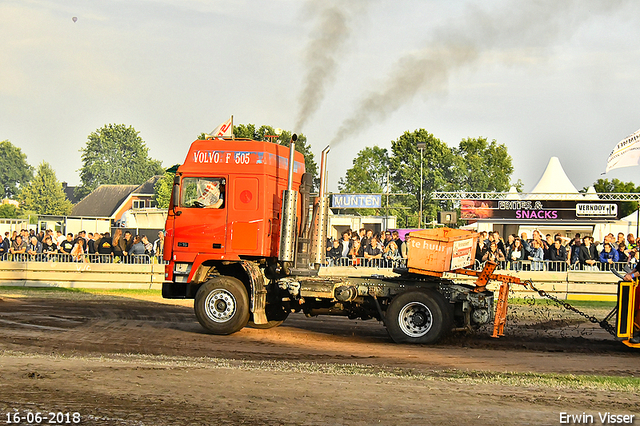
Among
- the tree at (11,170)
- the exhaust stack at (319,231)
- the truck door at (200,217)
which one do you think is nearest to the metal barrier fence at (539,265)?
the exhaust stack at (319,231)

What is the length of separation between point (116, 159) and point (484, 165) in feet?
316

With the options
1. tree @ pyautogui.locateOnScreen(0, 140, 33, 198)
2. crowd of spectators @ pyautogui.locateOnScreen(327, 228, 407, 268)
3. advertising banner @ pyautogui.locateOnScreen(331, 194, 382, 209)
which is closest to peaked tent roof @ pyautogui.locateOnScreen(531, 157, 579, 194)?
advertising banner @ pyautogui.locateOnScreen(331, 194, 382, 209)

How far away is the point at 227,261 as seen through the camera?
12898 millimetres

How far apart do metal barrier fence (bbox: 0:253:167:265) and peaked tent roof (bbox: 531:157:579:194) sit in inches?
1217

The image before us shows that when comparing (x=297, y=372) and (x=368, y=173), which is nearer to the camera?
(x=297, y=372)

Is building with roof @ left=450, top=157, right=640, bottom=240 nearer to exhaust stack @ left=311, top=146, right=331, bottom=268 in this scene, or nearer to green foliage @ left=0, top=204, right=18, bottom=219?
exhaust stack @ left=311, top=146, right=331, bottom=268

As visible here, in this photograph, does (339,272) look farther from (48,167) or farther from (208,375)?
(48,167)

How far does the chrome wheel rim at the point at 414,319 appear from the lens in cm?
1207

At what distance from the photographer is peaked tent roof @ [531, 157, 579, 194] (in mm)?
46000

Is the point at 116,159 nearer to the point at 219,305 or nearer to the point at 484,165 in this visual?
the point at 484,165

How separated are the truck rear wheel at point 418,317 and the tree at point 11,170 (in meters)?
181

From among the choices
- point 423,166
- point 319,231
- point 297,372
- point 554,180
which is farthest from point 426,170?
point 297,372

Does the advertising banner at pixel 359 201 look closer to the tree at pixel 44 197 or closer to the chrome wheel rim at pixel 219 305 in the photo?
the chrome wheel rim at pixel 219 305

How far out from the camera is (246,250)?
503 inches
